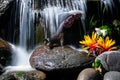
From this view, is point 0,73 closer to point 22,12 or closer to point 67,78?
point 67,78

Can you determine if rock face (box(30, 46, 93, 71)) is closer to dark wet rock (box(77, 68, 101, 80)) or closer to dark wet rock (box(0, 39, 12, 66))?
dark wet rock (box(77, 68, 101, 80))

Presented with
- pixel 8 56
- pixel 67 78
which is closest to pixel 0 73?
pixel 8 56

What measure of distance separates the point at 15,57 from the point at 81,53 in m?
1.93

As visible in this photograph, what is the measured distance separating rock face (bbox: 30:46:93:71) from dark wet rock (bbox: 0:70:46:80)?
0.14 m

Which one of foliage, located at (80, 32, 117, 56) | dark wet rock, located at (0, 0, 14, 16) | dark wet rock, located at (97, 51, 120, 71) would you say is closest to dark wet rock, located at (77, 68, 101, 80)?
dark wet rock, located at (97, 51, 120, 71)

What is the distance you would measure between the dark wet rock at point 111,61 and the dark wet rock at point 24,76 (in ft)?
4.06

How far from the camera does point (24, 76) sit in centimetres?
668

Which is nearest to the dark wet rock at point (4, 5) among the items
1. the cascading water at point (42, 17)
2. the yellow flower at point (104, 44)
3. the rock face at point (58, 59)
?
the cascading water at point (42, 17)

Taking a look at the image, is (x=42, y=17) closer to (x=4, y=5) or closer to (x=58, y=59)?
(x=4, y=5)

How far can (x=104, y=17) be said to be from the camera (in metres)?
8.86

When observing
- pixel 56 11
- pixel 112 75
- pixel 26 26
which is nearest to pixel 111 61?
Result: pixel 112 75

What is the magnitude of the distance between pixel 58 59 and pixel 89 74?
0.78 meters

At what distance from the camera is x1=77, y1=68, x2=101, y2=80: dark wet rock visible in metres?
6.45

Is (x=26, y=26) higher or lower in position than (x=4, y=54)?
higher
